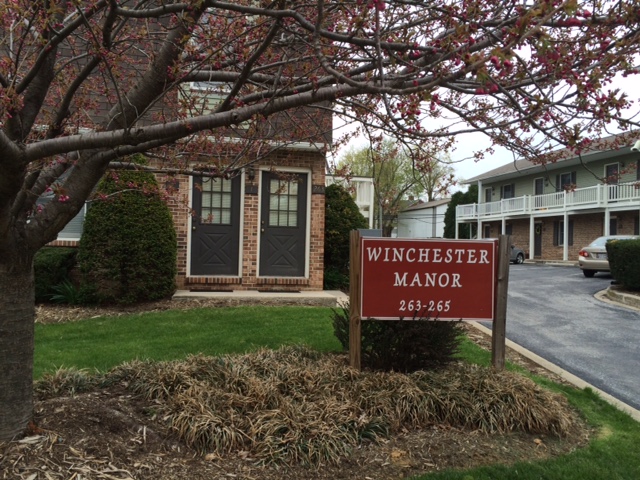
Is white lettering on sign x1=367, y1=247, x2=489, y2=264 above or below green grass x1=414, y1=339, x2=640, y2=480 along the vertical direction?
above

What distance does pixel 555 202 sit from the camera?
2914 centimetres

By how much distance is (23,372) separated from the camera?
3180mm

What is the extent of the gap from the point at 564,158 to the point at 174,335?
5.04 metres

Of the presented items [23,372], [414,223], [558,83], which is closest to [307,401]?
[23,372]

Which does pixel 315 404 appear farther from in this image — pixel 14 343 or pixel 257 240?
pixel 257 240

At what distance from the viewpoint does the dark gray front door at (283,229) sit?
10.3m

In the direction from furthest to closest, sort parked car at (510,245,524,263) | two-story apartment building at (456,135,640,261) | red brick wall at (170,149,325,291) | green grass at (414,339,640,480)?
parked car at (510,245,524,263) < two-story apartment building at (456,135,640,261) < red brick wall at (170,149,325,291) < green grass at (414,339,640,480)

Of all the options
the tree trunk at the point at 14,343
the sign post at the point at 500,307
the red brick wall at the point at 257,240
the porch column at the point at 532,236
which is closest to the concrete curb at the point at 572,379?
the sign post at the point at 500,307

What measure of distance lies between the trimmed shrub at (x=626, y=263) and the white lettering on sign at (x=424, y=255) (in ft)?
33.1

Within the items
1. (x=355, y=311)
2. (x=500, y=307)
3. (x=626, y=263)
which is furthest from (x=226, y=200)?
(x=626, y=263)

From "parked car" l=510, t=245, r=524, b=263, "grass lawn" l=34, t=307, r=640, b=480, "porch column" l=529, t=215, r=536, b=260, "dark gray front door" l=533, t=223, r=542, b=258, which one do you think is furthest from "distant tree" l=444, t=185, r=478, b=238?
"grass lawn" l=34, t=307, r=640, b=480

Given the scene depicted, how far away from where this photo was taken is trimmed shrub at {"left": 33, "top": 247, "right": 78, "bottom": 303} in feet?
28.2

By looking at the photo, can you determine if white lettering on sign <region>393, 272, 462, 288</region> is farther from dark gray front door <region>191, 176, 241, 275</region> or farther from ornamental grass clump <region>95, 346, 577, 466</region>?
dark gray front door <region>191, 176, 241, 275</region>

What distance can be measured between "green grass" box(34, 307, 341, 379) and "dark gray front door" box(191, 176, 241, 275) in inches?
72.3
